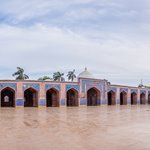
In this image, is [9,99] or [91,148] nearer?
[91,148]

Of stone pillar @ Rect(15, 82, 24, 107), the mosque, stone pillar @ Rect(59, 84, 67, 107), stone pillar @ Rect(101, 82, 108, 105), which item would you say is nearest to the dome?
the mosque

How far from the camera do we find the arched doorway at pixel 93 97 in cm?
3397

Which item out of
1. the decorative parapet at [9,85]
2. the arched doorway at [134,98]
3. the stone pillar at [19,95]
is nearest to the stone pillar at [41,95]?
the stone pillar at [19,95]

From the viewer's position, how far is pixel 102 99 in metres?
33.7

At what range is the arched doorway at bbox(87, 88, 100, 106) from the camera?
111ft

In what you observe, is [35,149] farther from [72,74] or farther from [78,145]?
[72,74]

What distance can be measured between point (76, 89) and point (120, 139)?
2371 cm

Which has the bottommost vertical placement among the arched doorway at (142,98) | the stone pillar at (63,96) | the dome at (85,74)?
the arched doorway at (142,98)

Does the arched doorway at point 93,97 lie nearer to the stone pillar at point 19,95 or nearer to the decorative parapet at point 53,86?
the decorative parapet at point 53,86

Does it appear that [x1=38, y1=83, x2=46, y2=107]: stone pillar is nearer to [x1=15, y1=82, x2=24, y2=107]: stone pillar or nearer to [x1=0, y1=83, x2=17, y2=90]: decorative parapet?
[x1=15, y1=82, x2=24, y2=107]: stone pillar

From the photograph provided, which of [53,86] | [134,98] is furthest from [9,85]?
[134,98]

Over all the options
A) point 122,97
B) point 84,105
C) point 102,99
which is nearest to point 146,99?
point 122,97

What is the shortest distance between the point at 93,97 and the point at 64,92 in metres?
6.31

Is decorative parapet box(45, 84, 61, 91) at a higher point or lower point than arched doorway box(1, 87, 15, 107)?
higher
